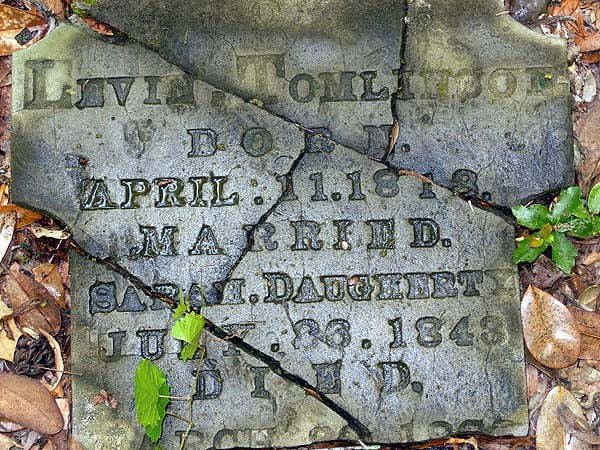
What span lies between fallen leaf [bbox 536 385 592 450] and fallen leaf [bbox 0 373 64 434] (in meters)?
1.72

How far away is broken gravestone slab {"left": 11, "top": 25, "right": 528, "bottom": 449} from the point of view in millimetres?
2578

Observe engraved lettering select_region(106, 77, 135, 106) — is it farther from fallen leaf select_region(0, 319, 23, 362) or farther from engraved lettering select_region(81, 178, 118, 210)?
fallen leaf select_region(0, 319, 23, 362)

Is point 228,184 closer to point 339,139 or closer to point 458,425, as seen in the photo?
point 339,139

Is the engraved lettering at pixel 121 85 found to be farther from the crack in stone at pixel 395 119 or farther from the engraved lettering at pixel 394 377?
the engraved lettering at pixel 394 377

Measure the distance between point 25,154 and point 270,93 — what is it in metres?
0.90

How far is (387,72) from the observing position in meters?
2.70

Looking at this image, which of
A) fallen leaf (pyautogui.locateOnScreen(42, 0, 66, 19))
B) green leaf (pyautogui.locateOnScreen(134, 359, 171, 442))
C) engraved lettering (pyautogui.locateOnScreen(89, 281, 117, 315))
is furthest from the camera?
fallen leaf (pyautogui.locateOnScreen(42, 0, 66, 19))

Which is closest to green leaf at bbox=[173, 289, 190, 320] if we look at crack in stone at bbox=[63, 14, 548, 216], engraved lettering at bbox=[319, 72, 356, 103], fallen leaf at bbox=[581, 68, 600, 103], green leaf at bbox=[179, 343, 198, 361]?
green leaf at bbox=[179, 343, 198, 361]

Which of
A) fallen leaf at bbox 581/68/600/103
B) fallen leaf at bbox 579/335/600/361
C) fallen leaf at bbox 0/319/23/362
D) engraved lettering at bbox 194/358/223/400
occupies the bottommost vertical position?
engraved lettering at bbox 194/358/223/400

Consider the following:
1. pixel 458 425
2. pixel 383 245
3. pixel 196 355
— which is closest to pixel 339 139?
pixel 383 245

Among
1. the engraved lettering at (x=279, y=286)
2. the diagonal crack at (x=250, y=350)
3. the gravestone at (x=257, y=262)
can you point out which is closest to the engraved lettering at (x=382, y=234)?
the gravestone at (x=257, y=262)

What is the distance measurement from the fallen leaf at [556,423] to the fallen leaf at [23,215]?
6.53ft

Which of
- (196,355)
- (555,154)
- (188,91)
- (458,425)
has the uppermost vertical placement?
(188,91)

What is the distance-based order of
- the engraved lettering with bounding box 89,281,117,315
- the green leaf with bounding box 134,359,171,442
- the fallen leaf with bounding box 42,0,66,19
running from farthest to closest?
the fallen leaf with bounding box 42,0,66,19, the engraved lettering with bounding box 89,281,117,315, the green leaf with bounding box 134,359,171,442
